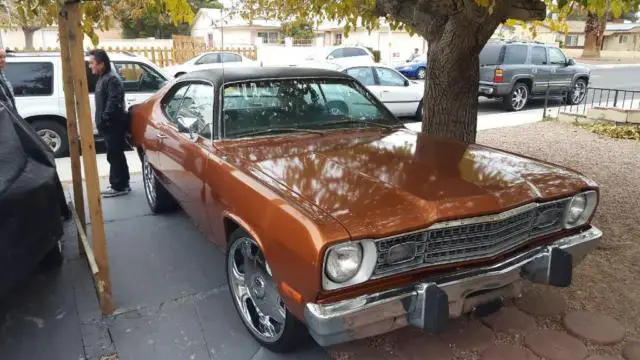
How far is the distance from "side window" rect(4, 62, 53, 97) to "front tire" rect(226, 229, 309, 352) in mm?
6183

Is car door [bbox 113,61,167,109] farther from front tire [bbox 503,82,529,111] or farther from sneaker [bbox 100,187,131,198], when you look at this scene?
front tire [bbox 503,82,529,111]

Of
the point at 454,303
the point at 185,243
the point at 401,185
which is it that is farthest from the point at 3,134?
the point at 454,303

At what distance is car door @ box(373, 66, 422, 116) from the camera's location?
38.3 feet

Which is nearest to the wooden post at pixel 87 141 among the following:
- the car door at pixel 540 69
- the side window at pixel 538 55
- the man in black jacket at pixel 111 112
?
the man in black jacket at pixel 111 112

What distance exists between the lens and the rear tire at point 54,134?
7.83m

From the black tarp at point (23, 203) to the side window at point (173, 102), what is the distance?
1184mm

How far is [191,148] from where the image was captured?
375 cm

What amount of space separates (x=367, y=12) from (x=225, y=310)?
3.97 meters

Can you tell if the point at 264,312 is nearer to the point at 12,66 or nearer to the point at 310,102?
the point at 310,102

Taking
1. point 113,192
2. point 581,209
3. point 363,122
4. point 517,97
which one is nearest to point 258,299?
point 363,122

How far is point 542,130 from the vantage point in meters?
10.5

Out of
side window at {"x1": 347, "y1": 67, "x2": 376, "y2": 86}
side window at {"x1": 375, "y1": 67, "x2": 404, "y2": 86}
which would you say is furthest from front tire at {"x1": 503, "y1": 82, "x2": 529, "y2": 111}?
side window at {"x1": 347, "y1": 67, "x2": 376, "y2": 86}

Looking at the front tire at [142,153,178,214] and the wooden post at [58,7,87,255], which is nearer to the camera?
the wooden post at [58,7,87,255]

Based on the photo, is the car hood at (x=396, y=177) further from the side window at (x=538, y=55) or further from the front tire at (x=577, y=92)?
the front tire at (x=577, y=92)
